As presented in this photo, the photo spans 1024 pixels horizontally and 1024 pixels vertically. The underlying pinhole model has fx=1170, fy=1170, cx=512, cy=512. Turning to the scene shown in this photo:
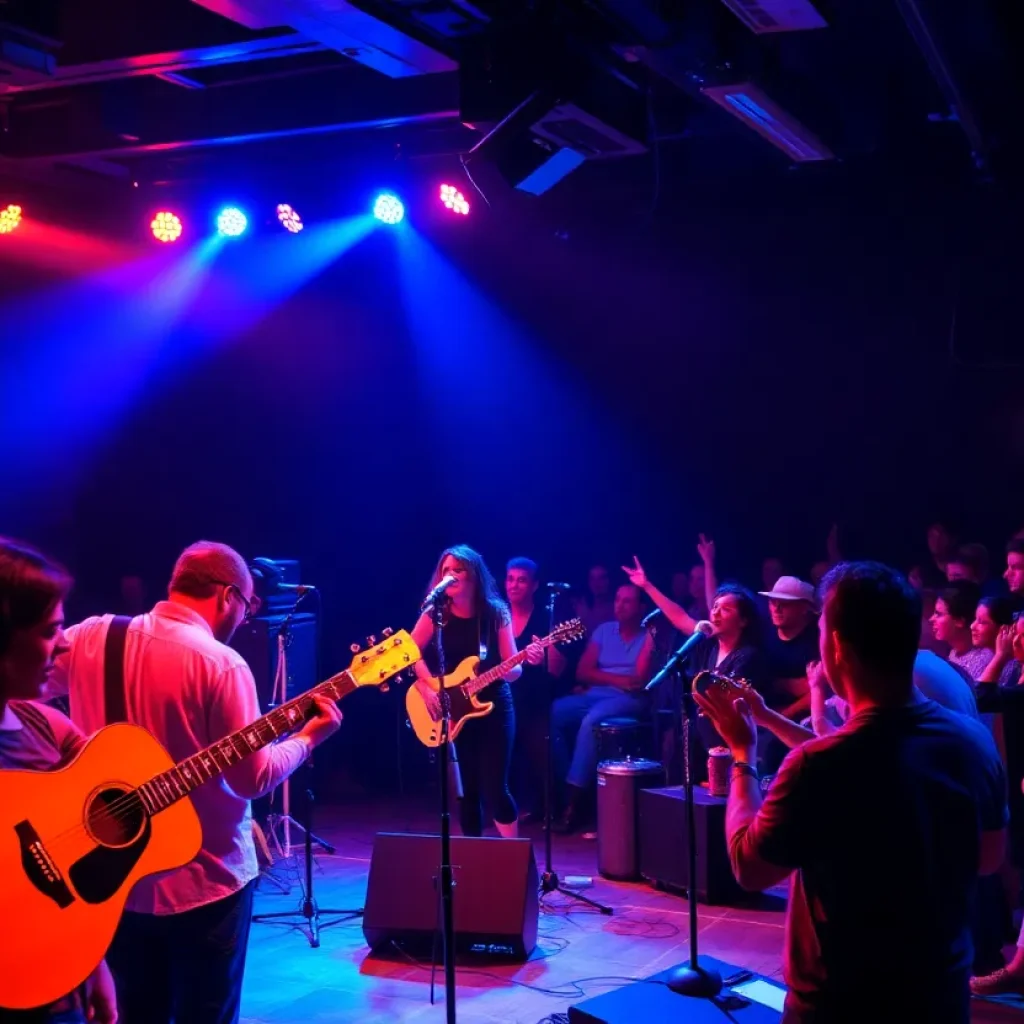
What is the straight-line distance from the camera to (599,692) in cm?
898

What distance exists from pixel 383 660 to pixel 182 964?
1081 millimetres

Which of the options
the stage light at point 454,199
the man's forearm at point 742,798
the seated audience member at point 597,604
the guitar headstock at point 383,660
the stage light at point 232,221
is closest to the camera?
the man's forearm at point 742,798

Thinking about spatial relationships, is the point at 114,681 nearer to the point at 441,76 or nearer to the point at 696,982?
the point at 696,982

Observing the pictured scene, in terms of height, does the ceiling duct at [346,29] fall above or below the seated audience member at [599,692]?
above

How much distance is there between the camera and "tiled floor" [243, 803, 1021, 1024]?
5.11 metres

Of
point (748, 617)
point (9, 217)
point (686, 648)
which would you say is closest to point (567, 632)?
point (748, 617)

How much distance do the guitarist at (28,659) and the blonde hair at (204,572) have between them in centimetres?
70

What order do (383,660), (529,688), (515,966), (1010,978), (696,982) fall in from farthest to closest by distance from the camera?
(529,688) < (515,966) < (1010,978) < (696,982) < (383,660)

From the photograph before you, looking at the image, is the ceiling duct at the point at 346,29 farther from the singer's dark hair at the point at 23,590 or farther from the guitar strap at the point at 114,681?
the singer's dark hair at the point at 23,590

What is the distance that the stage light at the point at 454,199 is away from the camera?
795 centimetres

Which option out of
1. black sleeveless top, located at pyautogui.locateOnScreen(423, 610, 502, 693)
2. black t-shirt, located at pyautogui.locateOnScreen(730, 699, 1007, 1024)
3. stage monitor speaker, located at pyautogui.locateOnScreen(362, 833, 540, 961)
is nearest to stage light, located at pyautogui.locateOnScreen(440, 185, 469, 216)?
black sleeveless top, located at pyautogui.locateOnScreen(423, 610, 502, 693)

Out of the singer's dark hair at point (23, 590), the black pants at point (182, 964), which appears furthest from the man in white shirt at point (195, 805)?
the singer's dark hair at point (23, 590)

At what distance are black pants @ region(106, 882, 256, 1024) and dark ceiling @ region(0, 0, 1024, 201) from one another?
3.53m

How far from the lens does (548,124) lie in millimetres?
5562
